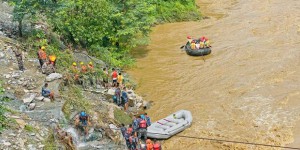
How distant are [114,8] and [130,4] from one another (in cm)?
126

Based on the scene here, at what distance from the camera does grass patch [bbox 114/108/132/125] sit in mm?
18125

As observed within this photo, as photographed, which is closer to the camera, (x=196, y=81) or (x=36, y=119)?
(x=36, y=119)

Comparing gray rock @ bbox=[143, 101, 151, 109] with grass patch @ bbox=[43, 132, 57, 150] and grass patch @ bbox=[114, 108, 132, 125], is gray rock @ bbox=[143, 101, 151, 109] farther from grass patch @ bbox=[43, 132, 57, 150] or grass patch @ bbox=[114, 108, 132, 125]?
grass patch @ bbox=[43, 132, 57, 150]

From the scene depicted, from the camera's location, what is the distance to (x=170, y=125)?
695 inches

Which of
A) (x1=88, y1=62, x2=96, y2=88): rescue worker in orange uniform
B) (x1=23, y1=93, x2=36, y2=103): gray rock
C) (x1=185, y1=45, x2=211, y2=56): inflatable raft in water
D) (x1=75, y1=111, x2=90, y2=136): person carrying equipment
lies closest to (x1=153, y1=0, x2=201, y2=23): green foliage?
(x1=185, y1=45, x2=211, y2=56): inflatable raft in water

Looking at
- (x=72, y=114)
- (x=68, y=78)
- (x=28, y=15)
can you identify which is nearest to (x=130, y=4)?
(x=28, y=15)

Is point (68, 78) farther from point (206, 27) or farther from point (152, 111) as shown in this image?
point (206, 27)

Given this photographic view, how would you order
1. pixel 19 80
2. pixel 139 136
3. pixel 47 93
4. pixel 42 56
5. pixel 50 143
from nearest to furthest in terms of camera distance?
pixel 50 143 < pixel 139 136 < pixel 47 93 < pixel 19 80 < pixel 42 56

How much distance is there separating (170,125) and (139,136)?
1.52 metres

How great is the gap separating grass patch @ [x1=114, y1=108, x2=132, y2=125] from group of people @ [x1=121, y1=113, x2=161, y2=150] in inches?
47.6

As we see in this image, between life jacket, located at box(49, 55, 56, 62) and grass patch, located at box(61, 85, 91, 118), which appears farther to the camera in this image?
life jacket, located at box(49, 55, 56, 62)

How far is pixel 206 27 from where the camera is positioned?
3234 cm

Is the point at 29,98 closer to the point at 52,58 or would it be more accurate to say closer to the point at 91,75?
the point at 52,58

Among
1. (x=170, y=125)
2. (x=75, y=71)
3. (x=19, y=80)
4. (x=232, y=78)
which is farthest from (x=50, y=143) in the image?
(x=232, y=78)
